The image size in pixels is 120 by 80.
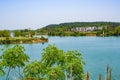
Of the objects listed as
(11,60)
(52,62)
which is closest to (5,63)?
(11,60)

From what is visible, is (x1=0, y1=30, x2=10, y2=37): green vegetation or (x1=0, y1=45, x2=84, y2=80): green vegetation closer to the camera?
(x1=0, y1=45, x2=84, y2=80): green vegetation

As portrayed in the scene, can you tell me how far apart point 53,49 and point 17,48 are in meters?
2.55

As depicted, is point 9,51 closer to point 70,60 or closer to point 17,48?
point 17,48

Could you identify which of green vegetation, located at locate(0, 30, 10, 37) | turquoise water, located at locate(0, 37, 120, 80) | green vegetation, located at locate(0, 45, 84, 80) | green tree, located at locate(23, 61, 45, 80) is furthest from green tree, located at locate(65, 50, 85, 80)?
green vegetation, located at locate(0, 30, 10, 37)

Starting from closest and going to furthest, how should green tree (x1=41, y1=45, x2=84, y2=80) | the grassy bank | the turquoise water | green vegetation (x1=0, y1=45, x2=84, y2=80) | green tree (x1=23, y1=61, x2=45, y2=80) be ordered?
green tree (x1=23, y1=61, x2=45, y2=80) → green vegetation (x1=0, y1=45, x2=84, y2=80) → green tree (x1=41, y1=45, x2=84, y2=80) → the turquoise water → the grassy bank

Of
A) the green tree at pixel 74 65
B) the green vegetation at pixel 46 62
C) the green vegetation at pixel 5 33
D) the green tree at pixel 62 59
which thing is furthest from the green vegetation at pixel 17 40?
the green tree at pixel 74 65

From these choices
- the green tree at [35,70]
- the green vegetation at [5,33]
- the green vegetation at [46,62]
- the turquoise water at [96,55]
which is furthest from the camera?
the green vegetation at [5,33]

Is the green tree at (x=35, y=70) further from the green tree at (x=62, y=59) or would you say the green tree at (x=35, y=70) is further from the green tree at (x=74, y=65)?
the green tree at (x=74, y=65)

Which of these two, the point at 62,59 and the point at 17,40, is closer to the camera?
the point at 62,59

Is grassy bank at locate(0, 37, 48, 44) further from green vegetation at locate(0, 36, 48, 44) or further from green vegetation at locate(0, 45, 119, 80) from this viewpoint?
green vegetation at locate(0, 45, 119, 80)

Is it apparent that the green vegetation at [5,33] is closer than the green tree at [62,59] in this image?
No

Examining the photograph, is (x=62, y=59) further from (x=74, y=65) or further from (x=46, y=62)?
(x=74, y=65)

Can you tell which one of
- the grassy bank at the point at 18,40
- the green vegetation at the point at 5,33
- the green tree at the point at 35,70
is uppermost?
the green tree at the point at 35,70

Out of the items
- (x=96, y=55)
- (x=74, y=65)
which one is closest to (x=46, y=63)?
(x=74, y=65)
